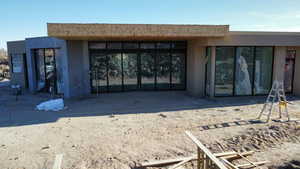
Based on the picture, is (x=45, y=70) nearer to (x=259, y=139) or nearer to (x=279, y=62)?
(x=259, y=139)

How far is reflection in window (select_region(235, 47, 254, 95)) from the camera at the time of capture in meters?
10.4

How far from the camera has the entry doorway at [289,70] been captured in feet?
37.1

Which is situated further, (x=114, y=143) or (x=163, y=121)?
(x=163, y=121)

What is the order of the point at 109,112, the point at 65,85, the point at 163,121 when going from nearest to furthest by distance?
the point at 163,121
the point at 109,112
the point at 65,85

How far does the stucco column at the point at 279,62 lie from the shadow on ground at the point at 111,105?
54.2 inches

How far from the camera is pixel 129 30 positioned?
8328 millimetres

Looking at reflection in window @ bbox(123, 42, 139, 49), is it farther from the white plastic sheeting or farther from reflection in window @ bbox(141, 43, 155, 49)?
the white plastic sheeting

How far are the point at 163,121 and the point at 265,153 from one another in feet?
10.4

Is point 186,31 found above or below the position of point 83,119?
above

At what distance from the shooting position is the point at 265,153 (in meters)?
4.73

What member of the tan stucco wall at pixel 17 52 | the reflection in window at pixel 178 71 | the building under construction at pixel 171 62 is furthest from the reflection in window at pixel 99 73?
the tan stucco wall at pixel 17 52

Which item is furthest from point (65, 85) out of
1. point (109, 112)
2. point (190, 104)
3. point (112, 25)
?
point (190, 104)

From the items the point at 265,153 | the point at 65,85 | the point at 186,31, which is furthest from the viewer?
the point at 65,85

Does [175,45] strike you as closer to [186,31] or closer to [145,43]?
[145,43]
